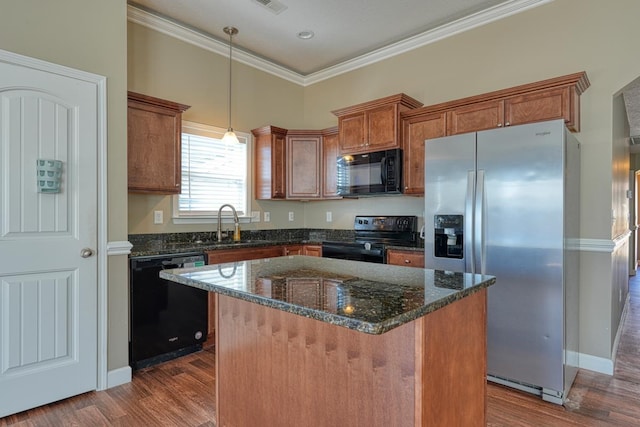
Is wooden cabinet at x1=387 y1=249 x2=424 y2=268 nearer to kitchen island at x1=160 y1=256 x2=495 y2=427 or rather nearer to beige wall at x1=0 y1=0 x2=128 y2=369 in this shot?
kitchen island at x1=160 y1=256 x2=495 y2=427

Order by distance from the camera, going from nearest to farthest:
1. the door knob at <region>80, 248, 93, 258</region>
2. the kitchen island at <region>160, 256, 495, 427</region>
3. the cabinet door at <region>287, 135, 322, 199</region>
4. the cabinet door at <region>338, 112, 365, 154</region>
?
the kitchen island at <region>160, 256, 495, 427</region>
the door knob at <region>80, 248, 93, 258</region>
the cabinet door at <region>338, 112, 365, 154</region>
the cabinet door at <region>287, 135, 322, 199</region>

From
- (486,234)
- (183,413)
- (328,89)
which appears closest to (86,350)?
(183,413)

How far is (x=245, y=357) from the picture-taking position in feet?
5.52

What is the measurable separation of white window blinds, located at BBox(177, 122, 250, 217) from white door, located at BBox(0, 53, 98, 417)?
1249 millimetres

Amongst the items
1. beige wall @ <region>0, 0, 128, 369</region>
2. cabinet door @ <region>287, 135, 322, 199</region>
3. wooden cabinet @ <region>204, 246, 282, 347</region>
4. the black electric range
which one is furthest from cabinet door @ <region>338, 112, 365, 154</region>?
→ beige wall @ <region>0, 0, 128, 369</region>

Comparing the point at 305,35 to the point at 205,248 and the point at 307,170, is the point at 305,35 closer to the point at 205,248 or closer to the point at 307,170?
the point at 307,170

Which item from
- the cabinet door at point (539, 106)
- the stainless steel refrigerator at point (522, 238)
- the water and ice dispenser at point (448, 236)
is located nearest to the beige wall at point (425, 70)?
the stainless steel refrigerator at point (522, 238)

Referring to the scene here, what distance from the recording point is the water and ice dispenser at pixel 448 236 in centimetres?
271

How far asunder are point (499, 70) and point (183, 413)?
3705 millimetres

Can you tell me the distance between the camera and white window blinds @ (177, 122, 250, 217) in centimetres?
377

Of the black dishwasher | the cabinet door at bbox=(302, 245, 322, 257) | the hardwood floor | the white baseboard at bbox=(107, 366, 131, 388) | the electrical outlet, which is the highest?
the electrical outlet

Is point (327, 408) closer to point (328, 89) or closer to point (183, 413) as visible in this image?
point (183, 413)

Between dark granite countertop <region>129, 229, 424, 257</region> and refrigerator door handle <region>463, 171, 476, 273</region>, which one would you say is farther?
dark granite countertop <region>129, 229, 424, 257</region>

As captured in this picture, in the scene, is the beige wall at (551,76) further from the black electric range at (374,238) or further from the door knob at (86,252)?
the door knob at (86,252)
